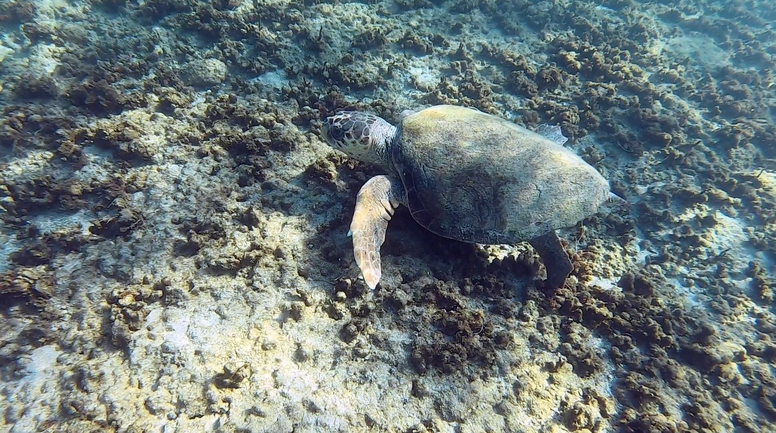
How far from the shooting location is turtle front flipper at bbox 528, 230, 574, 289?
338 centimetres

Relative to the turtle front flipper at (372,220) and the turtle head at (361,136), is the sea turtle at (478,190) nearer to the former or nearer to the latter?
the turtle front flipper at (372,220)

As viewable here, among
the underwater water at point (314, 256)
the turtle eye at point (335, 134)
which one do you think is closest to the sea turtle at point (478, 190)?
the underwater water at point (314, 256)

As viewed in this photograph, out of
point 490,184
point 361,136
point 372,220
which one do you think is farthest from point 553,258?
point 361,136

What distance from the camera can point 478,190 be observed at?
318cm

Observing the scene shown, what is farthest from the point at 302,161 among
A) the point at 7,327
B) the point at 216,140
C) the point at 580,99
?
the point at 580,99

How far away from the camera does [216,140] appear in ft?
13.8

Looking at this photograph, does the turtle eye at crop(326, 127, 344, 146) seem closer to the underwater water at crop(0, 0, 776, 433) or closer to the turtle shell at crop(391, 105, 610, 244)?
the underwater water at crop(0, 0, 776, 433)

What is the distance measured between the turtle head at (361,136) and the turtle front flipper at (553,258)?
1.83 metres

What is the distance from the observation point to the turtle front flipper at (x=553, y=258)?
3.38 m

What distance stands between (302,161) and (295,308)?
1.97m

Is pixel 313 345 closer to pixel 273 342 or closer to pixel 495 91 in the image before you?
pixel 273 342

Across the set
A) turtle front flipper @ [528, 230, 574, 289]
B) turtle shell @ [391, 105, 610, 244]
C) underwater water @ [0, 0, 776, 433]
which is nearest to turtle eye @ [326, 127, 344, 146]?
underwater water @ [0, 0, 776, 433]

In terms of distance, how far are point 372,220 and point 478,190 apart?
1.03m

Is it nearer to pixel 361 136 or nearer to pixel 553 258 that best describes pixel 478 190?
pixel 553 258
